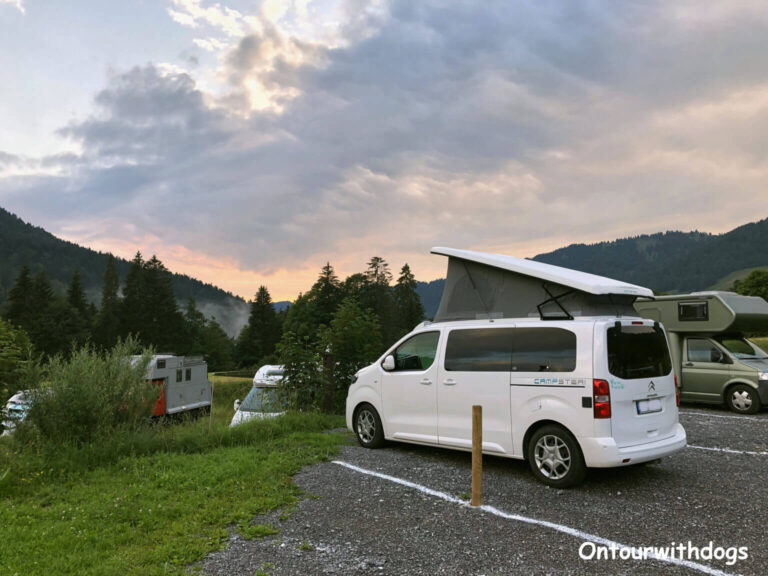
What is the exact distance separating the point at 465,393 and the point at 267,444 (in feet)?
11.3

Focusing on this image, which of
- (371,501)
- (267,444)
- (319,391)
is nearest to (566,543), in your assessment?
(371,501)

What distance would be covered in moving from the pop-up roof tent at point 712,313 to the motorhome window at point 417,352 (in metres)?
7.40

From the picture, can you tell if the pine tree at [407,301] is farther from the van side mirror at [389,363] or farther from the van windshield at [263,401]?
the van side mirror at [389,363]

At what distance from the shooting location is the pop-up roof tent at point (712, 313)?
13.2 metres

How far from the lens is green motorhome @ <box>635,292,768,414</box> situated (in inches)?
507

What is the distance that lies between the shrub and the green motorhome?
1213 centimetres

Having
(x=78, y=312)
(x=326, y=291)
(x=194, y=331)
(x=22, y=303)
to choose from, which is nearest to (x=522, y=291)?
(x=326, y=291)

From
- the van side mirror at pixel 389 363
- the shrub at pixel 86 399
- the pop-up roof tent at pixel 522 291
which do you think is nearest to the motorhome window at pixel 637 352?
the pop-up roof tent at pixel 522 291

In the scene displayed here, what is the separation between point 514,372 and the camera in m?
6.86

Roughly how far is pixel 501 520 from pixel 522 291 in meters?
3.08

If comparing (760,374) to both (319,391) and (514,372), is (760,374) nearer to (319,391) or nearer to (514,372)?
(514,372)

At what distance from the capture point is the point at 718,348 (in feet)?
44.5

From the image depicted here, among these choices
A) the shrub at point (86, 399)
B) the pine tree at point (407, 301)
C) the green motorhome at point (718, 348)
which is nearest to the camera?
the shrub at point (86, 399)

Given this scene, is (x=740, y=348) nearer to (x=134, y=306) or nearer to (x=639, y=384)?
(x=639, y=384)
